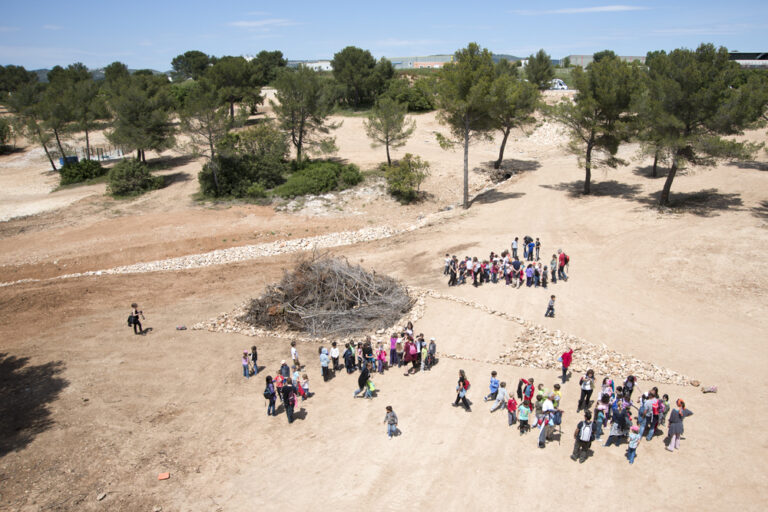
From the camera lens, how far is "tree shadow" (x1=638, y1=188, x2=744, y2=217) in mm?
28359

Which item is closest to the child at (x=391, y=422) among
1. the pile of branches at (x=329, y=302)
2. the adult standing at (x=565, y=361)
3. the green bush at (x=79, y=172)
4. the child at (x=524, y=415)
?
the child at (x=524, y=415)

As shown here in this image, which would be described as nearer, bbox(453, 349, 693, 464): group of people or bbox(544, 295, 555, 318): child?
bbox(453, 349, 693, 464): group of people

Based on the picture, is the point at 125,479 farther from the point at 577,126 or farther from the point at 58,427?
the point at 577,126

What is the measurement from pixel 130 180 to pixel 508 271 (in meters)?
35.8

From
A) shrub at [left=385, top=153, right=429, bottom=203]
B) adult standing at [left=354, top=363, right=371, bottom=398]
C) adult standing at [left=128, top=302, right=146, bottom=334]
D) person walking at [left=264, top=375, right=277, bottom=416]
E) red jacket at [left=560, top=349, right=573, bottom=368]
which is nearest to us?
person walking at [left=264, top=375, right=277, bottom=416]

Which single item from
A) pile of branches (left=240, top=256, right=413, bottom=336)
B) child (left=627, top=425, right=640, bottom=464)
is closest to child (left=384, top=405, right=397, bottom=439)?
child (left=627, top=425, right=640, bottom=464)

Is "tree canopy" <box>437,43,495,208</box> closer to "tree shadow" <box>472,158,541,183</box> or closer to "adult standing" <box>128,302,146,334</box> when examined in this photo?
"tree shadow" <box>472,158,541,183</box>

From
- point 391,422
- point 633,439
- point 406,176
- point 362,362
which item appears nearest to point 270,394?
point 362,362

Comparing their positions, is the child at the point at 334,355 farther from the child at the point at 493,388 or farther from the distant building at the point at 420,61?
the distant building at the point at 420,61

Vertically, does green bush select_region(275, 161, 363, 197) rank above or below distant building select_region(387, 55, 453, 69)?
below

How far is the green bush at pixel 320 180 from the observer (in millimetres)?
40031

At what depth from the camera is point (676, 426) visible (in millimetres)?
Result: 11180

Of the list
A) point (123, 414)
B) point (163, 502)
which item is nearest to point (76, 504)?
point (163, 502)

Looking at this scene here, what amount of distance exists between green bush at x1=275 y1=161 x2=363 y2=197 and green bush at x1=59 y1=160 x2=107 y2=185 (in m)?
21.3
